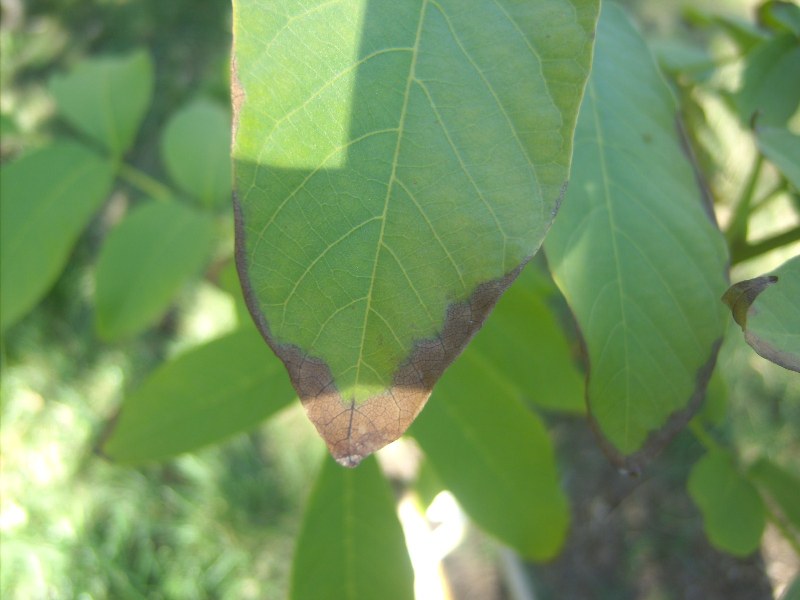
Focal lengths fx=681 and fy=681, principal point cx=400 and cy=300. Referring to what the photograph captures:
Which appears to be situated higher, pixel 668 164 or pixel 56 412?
pixel 668 164

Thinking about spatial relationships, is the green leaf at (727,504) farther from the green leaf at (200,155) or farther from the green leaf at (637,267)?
the green leaf at (200,155)

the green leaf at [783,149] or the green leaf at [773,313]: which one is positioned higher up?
the green leaf at [783,149]

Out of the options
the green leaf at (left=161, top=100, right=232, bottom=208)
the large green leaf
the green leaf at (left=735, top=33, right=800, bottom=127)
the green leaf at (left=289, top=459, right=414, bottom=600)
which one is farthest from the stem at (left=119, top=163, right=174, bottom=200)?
the green leaf at (left=735, top=33, right=800, bottom=127)

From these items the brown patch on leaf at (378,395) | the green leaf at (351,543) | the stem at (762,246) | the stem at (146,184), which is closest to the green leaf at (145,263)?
the stem at (146,184)

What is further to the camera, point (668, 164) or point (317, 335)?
point (668, 164)

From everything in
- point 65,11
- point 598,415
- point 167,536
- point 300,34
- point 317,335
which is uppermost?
point 300,34

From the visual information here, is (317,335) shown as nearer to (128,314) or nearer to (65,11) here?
(128,314)

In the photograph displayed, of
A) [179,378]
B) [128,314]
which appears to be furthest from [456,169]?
[128,314]

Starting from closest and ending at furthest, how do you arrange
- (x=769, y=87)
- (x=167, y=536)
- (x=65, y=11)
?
1. (x=769, y=87)
2. (x=167, y=536)
3. (x=65, y=11)
